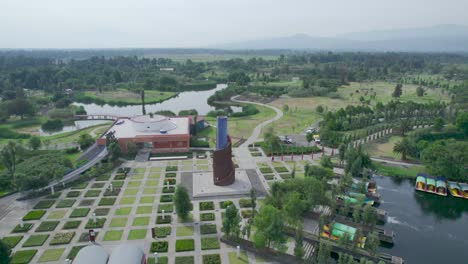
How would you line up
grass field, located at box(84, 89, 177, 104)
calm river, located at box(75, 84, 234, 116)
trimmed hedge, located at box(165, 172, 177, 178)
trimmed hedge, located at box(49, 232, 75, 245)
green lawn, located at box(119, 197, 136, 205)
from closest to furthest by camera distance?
trimmed hedge, located at box(49, 232, 75, 245) < green lawn, located at box(119, 197, 136, 205) < trimmed hedge, located at box(165, 172, 177, 178) < calm river, located at box(75, 84, 234, 116) < grass field, located at box(84, 89, 177, 104)

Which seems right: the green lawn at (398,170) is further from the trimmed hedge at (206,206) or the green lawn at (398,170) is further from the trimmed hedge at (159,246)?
the trimmed hedge at (159,246)

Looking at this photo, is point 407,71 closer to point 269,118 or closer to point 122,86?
point 269,118

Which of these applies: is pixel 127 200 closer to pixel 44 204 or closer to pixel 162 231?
pixel 162 231

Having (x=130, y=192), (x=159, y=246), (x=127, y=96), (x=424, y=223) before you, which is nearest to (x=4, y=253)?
(x=159, y=246)

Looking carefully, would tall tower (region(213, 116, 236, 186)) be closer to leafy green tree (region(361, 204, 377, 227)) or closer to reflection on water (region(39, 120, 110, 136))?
leafy green tree (region(361, 204, 377, 227))

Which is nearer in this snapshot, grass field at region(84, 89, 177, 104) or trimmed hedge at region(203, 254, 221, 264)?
trimmed hedge at region(203, 254, 221, 264)

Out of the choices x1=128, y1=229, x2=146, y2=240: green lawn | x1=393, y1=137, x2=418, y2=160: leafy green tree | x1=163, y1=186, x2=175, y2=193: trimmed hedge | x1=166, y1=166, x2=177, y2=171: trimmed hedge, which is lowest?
x1=128, y1=229, x2=146, y2=240: green lawn

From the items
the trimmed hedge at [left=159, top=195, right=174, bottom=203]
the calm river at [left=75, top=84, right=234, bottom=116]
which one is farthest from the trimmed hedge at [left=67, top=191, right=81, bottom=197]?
the calm river at [left=75, top=84, right=234, bottom=116]
